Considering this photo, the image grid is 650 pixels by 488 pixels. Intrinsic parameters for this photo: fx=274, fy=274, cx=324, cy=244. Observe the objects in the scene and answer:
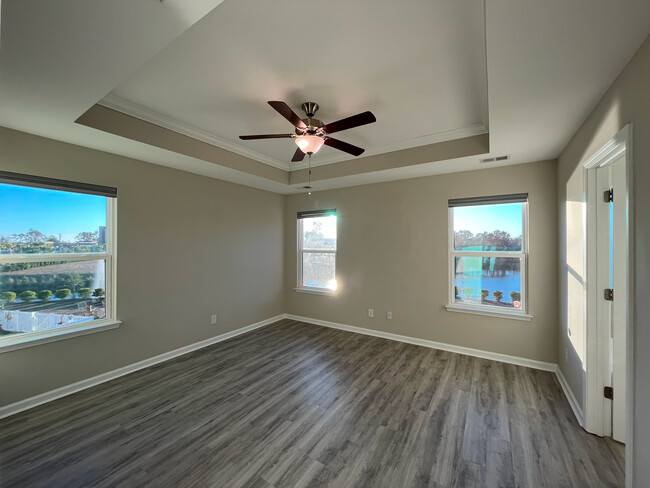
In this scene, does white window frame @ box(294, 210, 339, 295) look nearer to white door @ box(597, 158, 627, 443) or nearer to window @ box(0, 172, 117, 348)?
window @ box(0, 172, 117, 348)

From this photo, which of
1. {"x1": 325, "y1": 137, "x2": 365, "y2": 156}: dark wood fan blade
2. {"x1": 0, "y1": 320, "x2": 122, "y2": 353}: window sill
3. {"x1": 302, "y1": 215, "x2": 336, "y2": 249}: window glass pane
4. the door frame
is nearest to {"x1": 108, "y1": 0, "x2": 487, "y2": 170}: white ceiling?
{"x1": 325, "y1": 137, "x2": 365, "y2": 156}: dark wood fan blade

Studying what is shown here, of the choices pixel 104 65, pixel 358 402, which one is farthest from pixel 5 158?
pixel 358 402

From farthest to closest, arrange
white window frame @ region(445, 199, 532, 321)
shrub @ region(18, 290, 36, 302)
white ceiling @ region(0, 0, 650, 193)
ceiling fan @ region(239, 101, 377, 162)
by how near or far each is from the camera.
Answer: white window frame @ region(445, 199, 532, 321)
shrub @ region(18, 290, 36, 302)
ceiling fan @ region(239, 101, 377, 162)
white ceiling @ region(0, 0, 650, 193)

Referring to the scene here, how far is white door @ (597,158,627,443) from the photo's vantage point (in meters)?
1.92

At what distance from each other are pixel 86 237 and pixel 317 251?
321cm

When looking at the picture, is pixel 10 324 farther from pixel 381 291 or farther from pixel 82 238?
pixel 381 291

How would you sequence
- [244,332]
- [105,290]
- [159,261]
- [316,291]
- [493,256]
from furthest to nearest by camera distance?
1. [316,291]
2. [244,332]
3. [493,256]
4. [159,261]
5. [105,290]

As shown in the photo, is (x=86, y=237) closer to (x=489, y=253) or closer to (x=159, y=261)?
(x=159, y=261)

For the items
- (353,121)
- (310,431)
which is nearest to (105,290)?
(310,431)

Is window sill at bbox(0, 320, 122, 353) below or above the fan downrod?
below

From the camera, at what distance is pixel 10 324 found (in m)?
2.42

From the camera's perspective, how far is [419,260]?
3953mm

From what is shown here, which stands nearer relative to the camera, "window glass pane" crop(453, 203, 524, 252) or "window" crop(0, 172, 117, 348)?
"window" crop(0, 172, 117, 348)

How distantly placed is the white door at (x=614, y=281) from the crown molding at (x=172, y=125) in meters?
3.55
